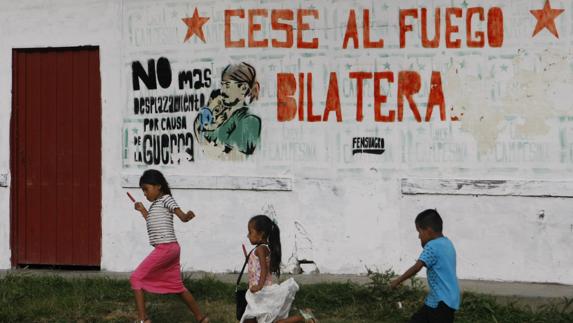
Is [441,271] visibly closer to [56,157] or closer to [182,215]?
[182,215]

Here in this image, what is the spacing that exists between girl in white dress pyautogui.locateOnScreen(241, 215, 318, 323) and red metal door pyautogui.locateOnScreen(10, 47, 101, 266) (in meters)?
3.99

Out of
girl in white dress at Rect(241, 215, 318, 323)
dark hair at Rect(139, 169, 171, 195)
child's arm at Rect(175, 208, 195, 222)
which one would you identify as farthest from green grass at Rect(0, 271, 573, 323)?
dark hair at Rect(139, 169, 171, 195)

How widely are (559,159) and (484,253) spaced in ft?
3.97

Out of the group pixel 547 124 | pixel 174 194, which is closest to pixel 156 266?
pixel 174 194

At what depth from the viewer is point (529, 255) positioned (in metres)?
10.2

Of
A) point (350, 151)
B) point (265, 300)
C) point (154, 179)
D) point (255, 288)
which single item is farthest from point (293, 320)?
point (350, 151)

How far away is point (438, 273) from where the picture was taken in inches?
280

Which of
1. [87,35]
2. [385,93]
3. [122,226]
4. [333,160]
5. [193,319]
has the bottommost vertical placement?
[193,319]

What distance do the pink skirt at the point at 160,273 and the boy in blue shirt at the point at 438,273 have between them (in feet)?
7.78

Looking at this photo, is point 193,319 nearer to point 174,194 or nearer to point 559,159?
point 174,194

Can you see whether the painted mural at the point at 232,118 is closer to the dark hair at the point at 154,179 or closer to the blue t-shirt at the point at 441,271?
the dark hair at the point at 154,179

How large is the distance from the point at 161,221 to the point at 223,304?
133cm

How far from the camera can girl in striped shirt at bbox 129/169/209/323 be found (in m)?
8.52

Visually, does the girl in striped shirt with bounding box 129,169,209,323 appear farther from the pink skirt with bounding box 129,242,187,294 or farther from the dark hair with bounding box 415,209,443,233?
the dark hair with bounding box 415,209,443,233
